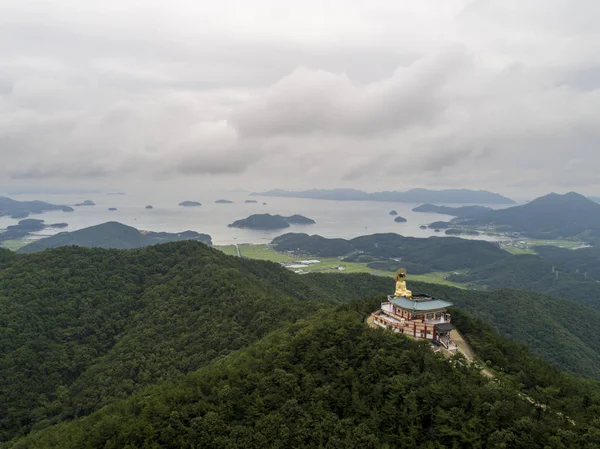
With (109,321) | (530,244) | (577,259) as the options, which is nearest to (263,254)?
(109,321)

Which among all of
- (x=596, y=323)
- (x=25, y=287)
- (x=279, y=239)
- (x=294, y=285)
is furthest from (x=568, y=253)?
(x=25, y=287)

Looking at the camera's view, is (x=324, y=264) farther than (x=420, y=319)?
Yes

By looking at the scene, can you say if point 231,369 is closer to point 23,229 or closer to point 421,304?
point 421,304

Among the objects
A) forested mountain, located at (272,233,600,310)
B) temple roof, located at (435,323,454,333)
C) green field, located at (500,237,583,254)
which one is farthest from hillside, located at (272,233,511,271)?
temple roof, located at (435,323,454,333)

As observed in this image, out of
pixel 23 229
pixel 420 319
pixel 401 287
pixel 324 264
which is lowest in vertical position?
pixel 324 264

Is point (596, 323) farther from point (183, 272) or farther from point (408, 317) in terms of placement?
point (183, 272)

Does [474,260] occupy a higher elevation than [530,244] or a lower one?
lower

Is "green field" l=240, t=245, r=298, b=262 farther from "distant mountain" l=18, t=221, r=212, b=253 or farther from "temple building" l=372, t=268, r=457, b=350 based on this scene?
"temple building" l=372, t=268, r=457, b=350
